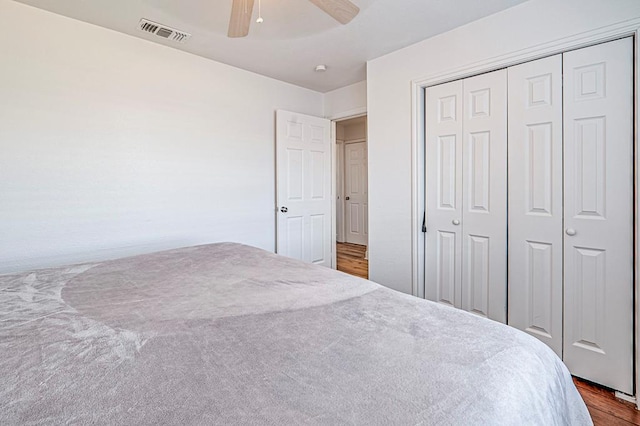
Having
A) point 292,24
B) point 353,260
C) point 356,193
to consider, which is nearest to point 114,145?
point 292,24

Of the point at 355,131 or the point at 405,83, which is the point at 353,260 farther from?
the point at 405,83

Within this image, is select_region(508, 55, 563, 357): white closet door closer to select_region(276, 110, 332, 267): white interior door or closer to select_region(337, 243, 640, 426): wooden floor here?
select_region(337, 243, 640, 426): wooden floor

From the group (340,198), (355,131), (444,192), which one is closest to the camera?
(444,192)

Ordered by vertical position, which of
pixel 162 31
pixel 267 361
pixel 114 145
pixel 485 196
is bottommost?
pixel 267 361

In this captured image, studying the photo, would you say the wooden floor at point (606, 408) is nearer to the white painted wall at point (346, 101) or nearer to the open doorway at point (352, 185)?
the white painted wall at point (346, 101)

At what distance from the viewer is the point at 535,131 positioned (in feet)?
7.02

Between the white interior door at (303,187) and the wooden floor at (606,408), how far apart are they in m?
2.71

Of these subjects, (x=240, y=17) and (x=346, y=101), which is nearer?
(x=240, y=17)

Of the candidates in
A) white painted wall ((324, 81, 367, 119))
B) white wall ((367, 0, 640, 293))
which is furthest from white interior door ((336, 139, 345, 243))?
white wall ((367, 0, 640, 293))

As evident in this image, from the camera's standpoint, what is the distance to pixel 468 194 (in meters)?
2.52

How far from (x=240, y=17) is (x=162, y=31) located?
1.17 metres

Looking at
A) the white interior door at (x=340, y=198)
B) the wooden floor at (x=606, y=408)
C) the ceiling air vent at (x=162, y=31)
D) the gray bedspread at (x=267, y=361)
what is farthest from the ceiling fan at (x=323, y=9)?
the white interior door at (x=340, y=198)

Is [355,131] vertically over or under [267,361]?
over

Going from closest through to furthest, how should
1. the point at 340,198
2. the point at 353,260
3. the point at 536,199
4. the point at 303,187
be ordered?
the point at 536,199 < the point at 303,187 < the point at 353,260 < the point at 340,198
